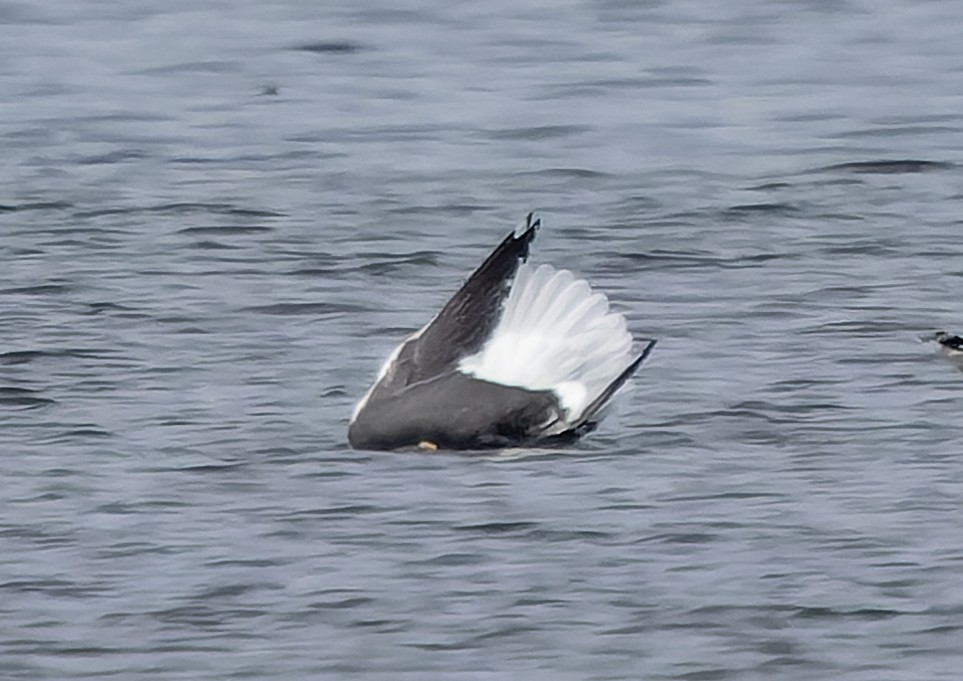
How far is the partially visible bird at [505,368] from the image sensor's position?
8961mm

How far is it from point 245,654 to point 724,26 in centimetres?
1061

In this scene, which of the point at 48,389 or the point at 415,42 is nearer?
the point at 48,389

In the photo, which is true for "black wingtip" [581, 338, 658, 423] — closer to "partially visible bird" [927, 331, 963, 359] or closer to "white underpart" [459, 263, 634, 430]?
"white underpart" [459, 263, 634, 430]

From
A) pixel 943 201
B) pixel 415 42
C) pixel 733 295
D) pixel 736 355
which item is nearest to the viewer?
pixel 736 355

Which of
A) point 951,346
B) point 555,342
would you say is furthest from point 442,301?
point 951,346

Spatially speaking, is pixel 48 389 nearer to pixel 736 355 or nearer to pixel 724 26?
pixel 736 355

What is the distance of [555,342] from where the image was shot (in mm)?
9367

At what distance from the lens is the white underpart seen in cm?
920

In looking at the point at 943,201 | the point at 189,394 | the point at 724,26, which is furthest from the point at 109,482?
the point at 724,26

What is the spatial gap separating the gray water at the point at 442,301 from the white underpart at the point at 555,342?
162 mm

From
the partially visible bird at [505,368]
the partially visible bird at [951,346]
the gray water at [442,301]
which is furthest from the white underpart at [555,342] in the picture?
the partially visible bird at [951,346]

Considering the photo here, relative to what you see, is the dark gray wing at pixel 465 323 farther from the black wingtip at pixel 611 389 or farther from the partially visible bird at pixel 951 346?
the partially visible bird at pixel 951 346

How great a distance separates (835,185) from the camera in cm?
1309

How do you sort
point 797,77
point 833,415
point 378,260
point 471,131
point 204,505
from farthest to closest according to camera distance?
point 797,77 → point 471,131 → point 378,260 → point 833,415 → point 204,505
